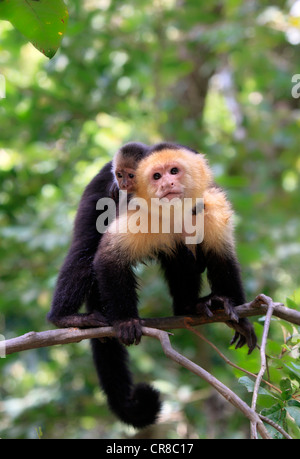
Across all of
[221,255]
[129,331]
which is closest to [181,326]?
[129,331]

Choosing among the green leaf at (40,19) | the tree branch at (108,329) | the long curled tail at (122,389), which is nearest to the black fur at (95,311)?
the long curled tail at (122,389)

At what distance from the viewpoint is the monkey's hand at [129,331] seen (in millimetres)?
2211

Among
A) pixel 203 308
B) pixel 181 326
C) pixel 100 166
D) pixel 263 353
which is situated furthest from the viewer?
pixel 100 166

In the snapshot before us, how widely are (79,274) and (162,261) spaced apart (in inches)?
17.5

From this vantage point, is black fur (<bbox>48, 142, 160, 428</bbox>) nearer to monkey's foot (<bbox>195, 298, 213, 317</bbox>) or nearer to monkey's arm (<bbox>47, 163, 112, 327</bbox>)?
monkey's arm (<bbox>47, 163, 112, 327</bbox>)

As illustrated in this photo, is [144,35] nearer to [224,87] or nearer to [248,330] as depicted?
[224,87]

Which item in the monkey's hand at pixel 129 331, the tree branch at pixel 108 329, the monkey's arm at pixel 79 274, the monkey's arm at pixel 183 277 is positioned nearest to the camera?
the tree branch at pixel 108 329

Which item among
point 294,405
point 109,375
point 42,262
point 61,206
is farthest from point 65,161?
point 294,405

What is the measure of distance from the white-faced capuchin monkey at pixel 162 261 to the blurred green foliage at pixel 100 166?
123 cm

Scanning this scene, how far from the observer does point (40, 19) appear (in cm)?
156

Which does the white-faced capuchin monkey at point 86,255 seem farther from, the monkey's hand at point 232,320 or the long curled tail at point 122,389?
the monkey's hand at point 232,320

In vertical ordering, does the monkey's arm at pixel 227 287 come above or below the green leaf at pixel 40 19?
below

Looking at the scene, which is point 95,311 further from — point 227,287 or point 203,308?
point 227,287

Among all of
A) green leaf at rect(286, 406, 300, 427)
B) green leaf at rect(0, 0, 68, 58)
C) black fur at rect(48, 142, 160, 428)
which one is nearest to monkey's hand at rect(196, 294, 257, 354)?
black fur at rect(48, 142, 160, 428)
